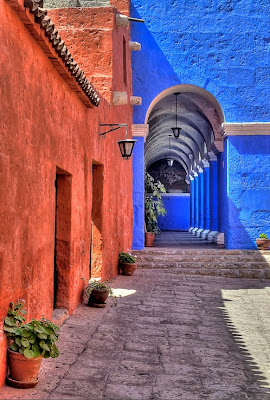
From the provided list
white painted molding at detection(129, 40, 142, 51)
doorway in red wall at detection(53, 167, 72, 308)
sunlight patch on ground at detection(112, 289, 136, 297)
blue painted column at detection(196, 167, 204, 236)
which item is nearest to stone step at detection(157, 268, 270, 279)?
sunlight patch on ground at detection(112, 289, 136, 297)

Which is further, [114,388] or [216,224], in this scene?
[216,224]

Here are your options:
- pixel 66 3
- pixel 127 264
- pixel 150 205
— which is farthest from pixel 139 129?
Result: pixel 127 264

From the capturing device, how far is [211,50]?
1358 centimetres

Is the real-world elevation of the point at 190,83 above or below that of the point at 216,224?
above

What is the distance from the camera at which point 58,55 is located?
215 inches

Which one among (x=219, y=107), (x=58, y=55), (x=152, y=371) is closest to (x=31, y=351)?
(x=152, y=371)

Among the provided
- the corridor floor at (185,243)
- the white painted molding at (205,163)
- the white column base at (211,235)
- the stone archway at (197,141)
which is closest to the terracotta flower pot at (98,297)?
the stone archway at (197,141)

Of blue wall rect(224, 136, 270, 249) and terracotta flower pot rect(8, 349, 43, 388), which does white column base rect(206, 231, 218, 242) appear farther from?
terracotta flower pot rect(8, 349, 43, 388)

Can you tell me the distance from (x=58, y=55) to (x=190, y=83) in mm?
8717

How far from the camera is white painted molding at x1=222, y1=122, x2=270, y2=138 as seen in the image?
1323 cm

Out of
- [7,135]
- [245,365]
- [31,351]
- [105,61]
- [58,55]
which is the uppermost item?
[105,61]

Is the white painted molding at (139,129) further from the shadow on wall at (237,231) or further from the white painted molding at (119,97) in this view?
the white painted molding at (119,97)

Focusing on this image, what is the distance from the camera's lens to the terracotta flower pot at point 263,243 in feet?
42.1

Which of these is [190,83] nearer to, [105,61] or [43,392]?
[105,61]
